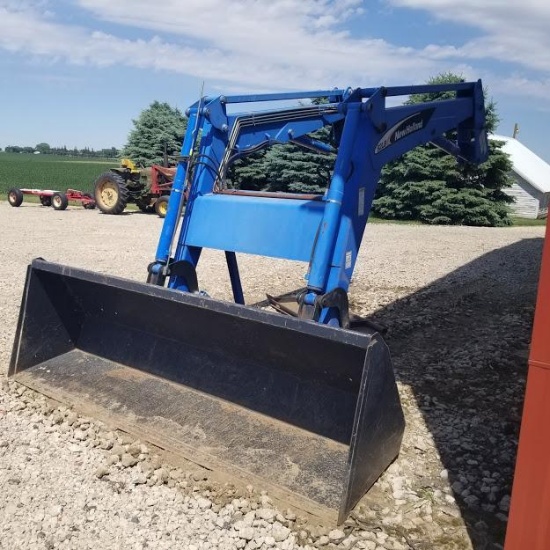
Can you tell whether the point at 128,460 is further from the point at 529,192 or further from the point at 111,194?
the point at 529,192

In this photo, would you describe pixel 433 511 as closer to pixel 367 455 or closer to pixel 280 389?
pixel 367 455

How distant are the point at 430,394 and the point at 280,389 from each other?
1.43 meters

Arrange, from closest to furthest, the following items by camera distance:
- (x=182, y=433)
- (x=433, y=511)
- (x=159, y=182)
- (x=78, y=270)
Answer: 1. (x=433, y=511)
2. (x=182, y=433)
3. (x=78, y=270)
4. (x=159, y=182)

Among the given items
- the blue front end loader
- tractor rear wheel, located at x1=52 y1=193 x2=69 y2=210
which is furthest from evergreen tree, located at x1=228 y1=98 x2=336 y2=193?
the blue front end loader

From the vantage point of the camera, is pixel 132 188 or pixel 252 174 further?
pixel 252 174

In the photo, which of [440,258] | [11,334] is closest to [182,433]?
[11,334]

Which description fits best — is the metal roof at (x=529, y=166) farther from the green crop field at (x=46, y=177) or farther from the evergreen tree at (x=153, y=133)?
the green crop field at (x=46, y=177)

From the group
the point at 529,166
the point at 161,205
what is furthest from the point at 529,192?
the point at 161,205

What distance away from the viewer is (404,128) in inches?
174

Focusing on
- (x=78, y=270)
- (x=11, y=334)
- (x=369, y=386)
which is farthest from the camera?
(x=11, y=334)

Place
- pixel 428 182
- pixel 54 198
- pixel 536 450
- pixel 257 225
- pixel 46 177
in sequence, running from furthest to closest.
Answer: pixel 46 177 → pixel 428 182 → pixel 54 198 → pixel 257 225 → pixel 536 450

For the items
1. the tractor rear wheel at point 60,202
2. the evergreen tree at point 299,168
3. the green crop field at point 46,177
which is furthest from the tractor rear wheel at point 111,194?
the green crop field at point 46,177

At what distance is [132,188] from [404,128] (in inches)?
575

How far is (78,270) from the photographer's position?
409cm
